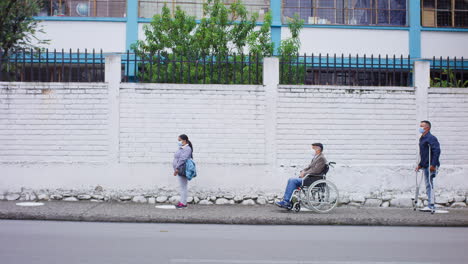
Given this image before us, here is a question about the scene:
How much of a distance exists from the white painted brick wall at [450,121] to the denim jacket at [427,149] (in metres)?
1.17

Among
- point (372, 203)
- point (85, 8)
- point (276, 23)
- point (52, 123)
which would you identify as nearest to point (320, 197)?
point (372, 203)

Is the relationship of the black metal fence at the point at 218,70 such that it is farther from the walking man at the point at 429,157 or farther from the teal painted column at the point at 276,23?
the teal painted column at the point at 276,23

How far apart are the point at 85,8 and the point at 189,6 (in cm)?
356

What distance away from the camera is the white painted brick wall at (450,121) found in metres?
11.8

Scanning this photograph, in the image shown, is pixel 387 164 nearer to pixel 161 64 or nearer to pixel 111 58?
pixel 161 64

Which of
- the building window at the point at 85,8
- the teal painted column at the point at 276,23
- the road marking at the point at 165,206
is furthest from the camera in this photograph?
the teal painted column at the point at 276,23

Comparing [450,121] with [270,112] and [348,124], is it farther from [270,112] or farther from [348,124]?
[270,112]

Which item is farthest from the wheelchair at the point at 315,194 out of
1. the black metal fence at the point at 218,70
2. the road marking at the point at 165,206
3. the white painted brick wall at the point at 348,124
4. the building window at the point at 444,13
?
the building window at the point at 444,13

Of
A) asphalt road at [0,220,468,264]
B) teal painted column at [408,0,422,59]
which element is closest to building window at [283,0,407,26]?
teal painted column at [408,0,422,59]

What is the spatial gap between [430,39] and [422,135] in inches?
352

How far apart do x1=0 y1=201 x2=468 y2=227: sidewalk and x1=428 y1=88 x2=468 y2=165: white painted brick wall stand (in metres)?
1.70

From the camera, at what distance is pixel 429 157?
419 inches

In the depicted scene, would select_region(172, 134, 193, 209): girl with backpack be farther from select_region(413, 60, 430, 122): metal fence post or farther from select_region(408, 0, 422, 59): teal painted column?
select_region(408, 0, 422, 59): teal painted column

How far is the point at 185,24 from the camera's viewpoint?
14531mm
